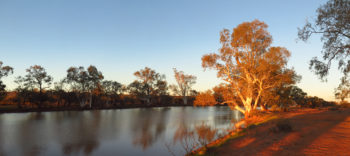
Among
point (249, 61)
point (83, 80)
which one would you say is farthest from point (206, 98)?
point (83, 80)

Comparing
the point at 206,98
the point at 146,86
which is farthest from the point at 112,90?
the point at 206,98

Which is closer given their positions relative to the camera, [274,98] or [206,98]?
[206,98]

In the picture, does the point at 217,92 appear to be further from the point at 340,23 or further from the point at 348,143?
the point at 348,143

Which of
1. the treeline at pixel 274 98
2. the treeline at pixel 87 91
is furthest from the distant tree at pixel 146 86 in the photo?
the treeline at pixel 274 98

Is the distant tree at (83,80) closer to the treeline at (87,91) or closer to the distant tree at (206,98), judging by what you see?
the treeline at (87,91)

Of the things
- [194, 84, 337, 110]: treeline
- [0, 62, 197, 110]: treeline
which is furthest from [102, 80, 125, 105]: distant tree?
[194, 84, 337, 110]: treeline

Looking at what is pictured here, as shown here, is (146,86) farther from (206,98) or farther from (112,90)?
(206,98)

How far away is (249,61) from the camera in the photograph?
19.9 m

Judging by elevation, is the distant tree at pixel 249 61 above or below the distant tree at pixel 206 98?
above

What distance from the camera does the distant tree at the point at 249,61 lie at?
19.4 m

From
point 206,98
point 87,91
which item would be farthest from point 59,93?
point 206,98

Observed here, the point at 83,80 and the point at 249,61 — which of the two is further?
the point at 83,80

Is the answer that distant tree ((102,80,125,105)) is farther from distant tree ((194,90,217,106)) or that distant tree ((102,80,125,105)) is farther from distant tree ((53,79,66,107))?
distant tree ((194,90,217,106))

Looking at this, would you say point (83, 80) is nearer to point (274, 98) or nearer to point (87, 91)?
point (87, 91)
